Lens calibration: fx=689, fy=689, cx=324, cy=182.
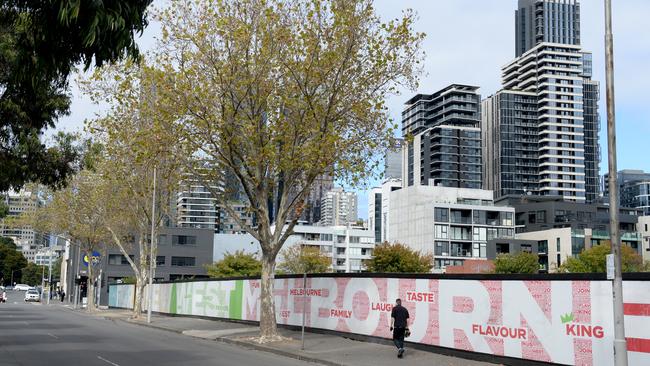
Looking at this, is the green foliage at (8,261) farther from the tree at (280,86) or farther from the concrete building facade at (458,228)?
the tree at (280,86)

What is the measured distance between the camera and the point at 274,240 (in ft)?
82.0

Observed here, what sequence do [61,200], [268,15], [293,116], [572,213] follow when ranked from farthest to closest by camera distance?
[572,213]
[61,200]
[293,116]
[268,15]

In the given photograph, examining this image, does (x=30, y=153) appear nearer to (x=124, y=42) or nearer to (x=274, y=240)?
(x=274, y=240)

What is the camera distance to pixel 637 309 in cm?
1449

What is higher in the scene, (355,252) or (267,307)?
(355,252)

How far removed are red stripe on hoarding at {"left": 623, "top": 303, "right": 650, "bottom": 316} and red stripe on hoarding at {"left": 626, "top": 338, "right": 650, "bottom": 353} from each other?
54 centimetres

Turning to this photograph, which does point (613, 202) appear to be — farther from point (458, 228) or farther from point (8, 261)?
point (8, 261)

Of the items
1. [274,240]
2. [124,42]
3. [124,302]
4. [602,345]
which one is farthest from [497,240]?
[124,42]

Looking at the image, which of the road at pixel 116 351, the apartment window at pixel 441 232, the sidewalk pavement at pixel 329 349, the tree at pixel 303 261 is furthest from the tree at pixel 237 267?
the road at pixel 116 351

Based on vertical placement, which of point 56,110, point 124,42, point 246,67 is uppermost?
point 246,67

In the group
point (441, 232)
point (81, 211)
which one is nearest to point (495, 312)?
point (81, 211)

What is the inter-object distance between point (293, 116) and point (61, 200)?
31115 millimetres

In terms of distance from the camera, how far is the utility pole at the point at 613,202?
495 inches

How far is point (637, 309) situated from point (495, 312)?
433 centimetres
